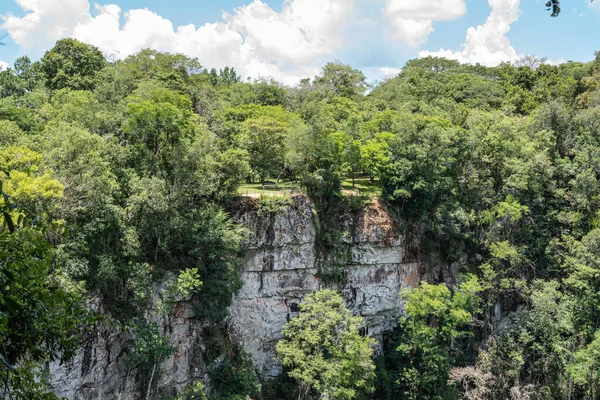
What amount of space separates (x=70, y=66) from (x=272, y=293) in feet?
58.0

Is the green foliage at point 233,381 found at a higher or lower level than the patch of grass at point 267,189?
lower

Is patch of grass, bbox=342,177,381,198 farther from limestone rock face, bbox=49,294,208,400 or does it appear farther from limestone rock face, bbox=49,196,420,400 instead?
limestone rock face, bbox=49,294,208,400

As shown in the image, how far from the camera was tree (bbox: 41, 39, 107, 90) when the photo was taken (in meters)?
24.8

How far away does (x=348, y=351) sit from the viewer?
619 inches

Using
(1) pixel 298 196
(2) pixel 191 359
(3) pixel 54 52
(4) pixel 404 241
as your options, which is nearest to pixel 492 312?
(4) pixel 404 241

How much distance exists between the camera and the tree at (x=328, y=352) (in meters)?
15.4

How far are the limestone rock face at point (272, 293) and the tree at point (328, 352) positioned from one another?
187cm

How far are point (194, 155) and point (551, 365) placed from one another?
17.9 metres

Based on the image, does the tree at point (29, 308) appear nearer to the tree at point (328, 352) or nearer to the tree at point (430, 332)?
the tree at point (328, 352)

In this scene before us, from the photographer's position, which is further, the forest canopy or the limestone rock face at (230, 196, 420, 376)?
the limestone rock face at (230, 196, 420, 376)

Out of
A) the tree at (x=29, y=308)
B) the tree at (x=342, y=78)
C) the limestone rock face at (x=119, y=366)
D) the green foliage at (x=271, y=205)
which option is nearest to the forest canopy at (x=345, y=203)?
the limestone rock face at (x=119, y=366)

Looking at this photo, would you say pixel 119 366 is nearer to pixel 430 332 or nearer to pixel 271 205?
pixel 271 205

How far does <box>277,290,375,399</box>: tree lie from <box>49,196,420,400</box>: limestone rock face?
187cm

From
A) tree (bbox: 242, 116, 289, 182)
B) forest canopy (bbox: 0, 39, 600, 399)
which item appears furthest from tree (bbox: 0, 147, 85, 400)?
tree (bbox: 242, 116, 289, 182)
